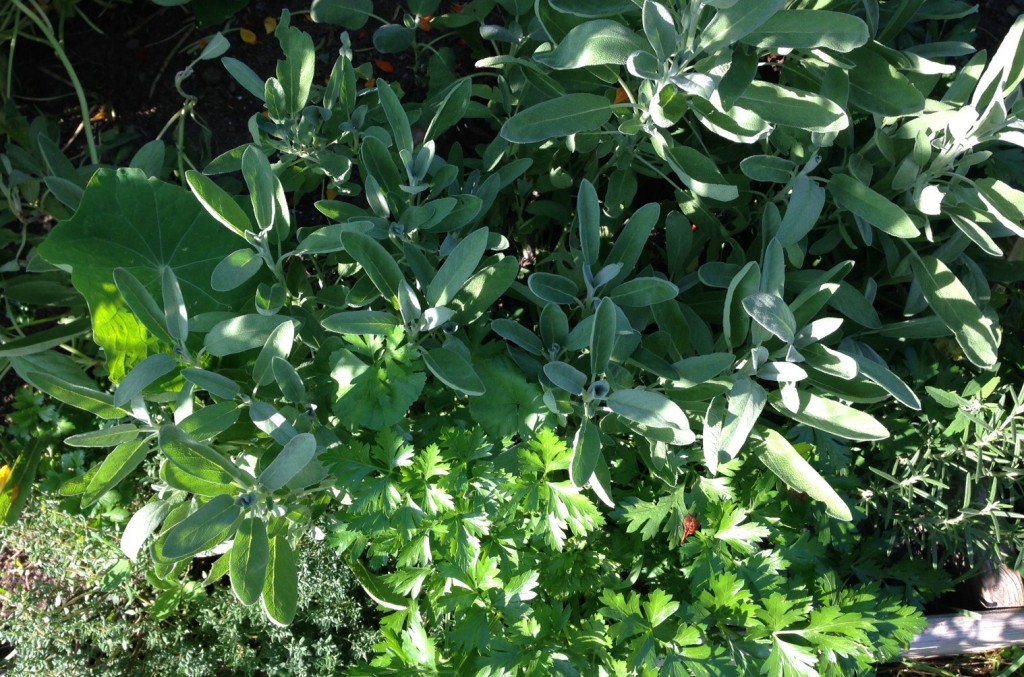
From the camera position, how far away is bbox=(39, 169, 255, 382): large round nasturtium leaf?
1401 millimetres

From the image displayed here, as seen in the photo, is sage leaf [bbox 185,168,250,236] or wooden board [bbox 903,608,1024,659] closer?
sage leaf [bbox 185,168,250,236]

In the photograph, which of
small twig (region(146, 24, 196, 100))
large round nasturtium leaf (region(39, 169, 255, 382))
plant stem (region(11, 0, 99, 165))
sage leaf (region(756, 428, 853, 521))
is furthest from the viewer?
small twig (region(146, 24, 196, 100))

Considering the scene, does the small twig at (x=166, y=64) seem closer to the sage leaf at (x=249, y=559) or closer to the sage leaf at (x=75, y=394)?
the sage leaf at (x=75, y=394)

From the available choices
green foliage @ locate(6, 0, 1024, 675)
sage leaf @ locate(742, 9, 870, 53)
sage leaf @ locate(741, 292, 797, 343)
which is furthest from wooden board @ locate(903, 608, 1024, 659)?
sage leaf @ locate(742, 9, 870, 53)

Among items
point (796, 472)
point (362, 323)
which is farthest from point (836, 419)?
point (362, 323)

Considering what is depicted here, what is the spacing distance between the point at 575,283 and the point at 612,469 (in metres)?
0.40

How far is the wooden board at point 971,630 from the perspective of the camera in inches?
70.3

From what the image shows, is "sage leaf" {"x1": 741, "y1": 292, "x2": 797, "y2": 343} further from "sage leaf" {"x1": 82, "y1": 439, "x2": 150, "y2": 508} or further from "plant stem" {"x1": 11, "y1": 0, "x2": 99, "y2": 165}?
"plant stem" {"x1": 11, "y1": 0, "x2": 99, "y2": 165}

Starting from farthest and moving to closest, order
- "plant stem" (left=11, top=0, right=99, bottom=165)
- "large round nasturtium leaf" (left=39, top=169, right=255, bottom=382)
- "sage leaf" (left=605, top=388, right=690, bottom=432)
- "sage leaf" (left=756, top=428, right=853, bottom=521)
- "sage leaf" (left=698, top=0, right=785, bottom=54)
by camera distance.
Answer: "plant stem" (left=11, top=0, right=99, bottom=165) → "large round nasturtium leaf" (left=39, top=169, right=255, bottom=382) → "sage leaf" (left=756, top=428, right=853, bottom=521) → "sage leaf" (left=605, top=388, right=690, bottom=432) → "sage leaf" (left=698, top=0, right=785, bottom=54)

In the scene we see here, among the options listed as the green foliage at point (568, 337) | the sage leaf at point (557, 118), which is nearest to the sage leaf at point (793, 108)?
the green foliage at point (568, 337)

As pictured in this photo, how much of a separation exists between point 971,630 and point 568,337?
131 centimetres

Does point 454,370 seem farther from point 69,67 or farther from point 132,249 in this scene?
point 69,67

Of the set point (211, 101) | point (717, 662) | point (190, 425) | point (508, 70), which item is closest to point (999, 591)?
point (717, 662)

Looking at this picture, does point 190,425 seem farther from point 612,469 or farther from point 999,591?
point 999,591
